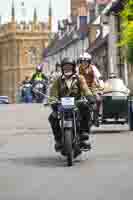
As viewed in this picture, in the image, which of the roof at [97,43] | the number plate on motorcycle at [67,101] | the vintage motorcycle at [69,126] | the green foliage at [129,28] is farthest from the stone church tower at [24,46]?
the number plate on motorcycle at [67,101]

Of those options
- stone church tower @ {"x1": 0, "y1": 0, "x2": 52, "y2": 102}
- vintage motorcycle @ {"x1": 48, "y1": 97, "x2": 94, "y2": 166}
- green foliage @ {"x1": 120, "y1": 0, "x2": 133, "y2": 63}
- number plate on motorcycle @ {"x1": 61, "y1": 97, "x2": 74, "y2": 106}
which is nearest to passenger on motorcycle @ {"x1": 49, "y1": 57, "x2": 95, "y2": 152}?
vintage motorcycle @ {"x1": 48, "y1": 97, "x2": 94, "y2": 166}

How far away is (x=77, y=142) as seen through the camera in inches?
548

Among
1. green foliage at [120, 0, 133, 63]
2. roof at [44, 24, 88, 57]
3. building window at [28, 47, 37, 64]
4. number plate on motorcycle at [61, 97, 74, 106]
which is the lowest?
building window at [28, 47, 37, 64]

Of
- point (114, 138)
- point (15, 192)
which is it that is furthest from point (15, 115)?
point (15, 192)

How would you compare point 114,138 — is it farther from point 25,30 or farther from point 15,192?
point 25,30

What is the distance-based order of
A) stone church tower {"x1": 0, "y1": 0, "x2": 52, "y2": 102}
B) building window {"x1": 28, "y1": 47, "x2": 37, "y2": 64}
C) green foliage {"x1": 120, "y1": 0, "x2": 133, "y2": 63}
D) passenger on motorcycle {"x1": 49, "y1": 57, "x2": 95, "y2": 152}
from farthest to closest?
stone church tower {"x1": 0, "y1": 0, "x2": 52, "y2": 102}
building window {"x1": 28, "y1": 47, "x2": 37, "y2": 64}
green foliage {"x1": 120, "y1": 0, "x2": 133, "y2": 63}
passenger on motorcycle {"x1": 49, "y1": 57, "x2": 95, "y2": 152}

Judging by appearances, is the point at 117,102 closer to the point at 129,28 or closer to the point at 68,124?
the point at 68,124

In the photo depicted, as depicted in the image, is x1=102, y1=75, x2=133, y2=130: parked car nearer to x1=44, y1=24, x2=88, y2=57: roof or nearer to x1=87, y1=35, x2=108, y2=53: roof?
x1=87, y1=35, x2=108, y2=53: roof

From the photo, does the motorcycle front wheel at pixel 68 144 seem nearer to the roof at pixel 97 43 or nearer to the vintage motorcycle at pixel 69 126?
the vintage motorcycle at pixel 69 126

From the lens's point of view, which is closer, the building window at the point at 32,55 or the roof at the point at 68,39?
the roof at the point at 68,39

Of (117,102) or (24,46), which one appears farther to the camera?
(24,46)

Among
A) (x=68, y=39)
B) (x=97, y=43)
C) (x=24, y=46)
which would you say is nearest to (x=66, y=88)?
(x=97, y=43)

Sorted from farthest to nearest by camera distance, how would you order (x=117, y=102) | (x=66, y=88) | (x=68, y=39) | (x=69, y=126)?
(x=68, y=39), (x=117, y=102), (x=66, y=88), (x=69, y=126)

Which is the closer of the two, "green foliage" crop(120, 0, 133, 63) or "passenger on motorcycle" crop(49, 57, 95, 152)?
"passenger on motorcycle" crop(49, 57, 95, 152)
